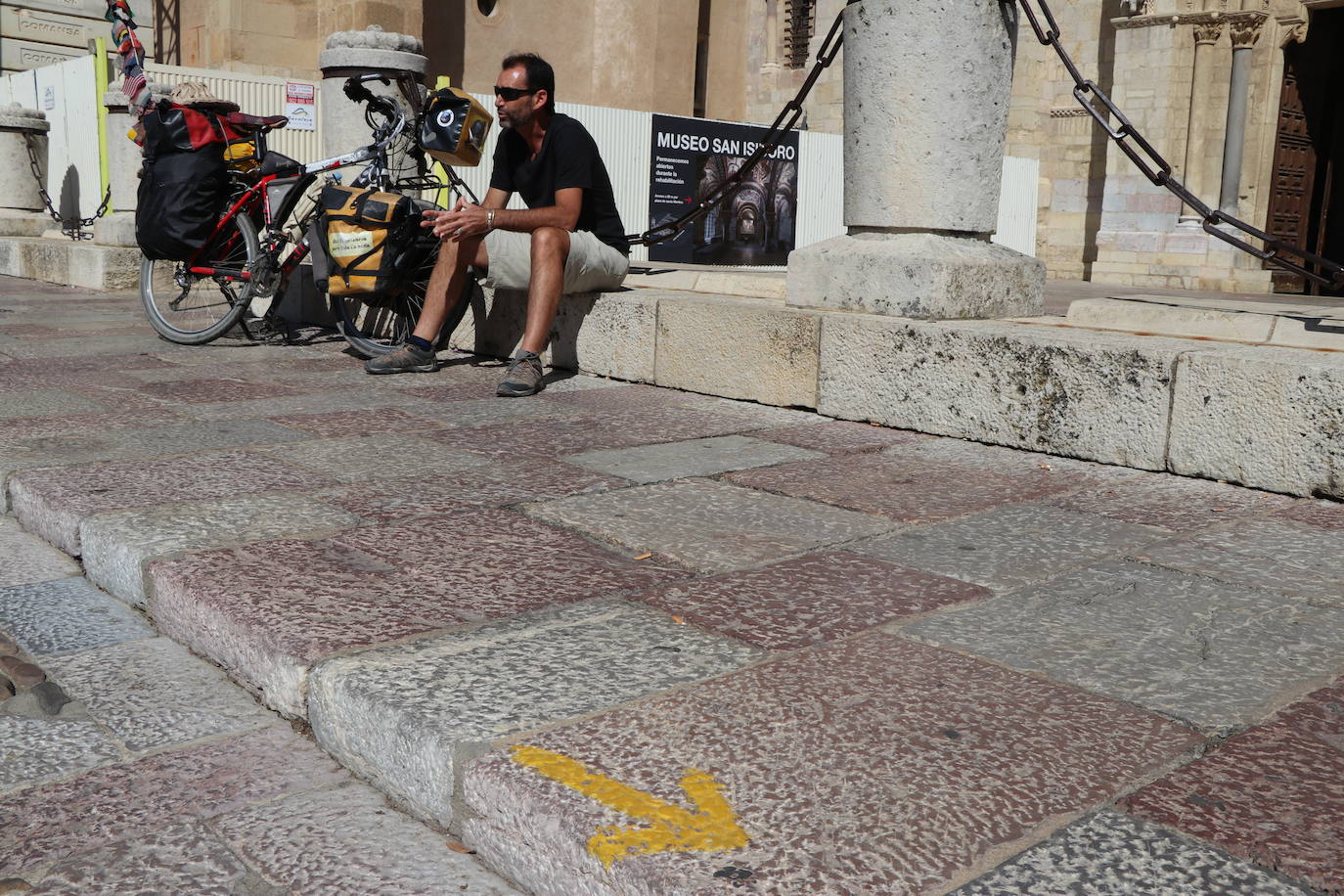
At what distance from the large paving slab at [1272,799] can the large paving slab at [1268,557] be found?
748 millimetres

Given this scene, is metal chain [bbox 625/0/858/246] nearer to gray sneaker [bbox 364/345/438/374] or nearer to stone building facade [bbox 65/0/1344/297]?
gray sneaker [bbox 364/345/438/374]

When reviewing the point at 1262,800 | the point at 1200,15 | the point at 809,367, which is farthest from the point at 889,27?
the point at 1200,15

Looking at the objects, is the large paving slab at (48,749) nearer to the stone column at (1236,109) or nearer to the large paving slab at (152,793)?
the large paving slab at (152,793)

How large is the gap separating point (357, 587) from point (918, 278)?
2.57m

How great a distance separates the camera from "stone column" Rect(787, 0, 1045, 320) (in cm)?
430

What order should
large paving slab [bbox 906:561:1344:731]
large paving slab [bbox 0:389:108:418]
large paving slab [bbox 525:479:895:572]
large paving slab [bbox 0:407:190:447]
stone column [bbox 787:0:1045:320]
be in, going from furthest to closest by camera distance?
stone column [bbox 787:0:1045:320], large paving slab [bbox 0:389:108:418], large paving slab [bbox 0:407:190:447], large paving slab [bbox 525:479:895:572], large paving slab [bbox 906:561:1344:731]

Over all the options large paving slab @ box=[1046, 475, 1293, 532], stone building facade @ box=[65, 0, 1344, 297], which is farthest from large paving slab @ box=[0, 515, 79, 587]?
stone building facade @ box=[65, 0, 1344, 297]

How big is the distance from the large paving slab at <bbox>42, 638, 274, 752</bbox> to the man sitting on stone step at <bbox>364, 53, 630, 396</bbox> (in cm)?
260

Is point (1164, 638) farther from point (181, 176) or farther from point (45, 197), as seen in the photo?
point (45, 197)

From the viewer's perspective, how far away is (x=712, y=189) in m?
15.4

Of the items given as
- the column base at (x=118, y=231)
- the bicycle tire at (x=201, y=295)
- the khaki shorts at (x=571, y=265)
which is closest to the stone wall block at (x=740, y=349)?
the khaki shorts at (x=571, y=265)

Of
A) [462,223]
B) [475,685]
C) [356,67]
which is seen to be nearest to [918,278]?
[462,223]

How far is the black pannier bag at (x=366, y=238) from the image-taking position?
533 cm

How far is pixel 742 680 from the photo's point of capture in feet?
6.35
